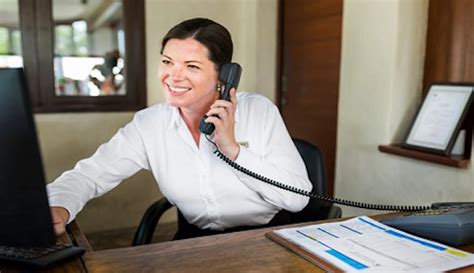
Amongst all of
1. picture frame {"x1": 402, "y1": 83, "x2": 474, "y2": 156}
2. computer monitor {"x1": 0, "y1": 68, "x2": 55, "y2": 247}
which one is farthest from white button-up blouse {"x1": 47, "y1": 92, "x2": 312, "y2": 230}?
picture frame {"x1": 402, "y1": 83, "x2": 474, "y2": 156}

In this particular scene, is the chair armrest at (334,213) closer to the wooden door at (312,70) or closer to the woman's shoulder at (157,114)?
the woman's shoulder at (157,114)

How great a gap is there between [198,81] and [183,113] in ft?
0.56

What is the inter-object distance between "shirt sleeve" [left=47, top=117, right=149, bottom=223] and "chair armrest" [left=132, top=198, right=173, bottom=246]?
0.14 meters

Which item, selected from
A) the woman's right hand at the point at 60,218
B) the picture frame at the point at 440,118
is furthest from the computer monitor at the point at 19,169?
the picture frame at the point at 440,118

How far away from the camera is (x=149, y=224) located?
1.50 m

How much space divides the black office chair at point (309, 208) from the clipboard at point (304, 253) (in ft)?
1.89

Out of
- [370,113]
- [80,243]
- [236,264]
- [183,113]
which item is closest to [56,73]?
[183,113]

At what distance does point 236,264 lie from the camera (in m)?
0.88

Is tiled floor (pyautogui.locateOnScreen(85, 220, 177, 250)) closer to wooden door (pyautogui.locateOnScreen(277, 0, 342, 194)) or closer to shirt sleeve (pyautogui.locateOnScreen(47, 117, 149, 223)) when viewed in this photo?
wooden door (pyautogui.locateOnScreen(277, 0, 342, 194))

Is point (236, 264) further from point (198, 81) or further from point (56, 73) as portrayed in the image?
point (56, 73)

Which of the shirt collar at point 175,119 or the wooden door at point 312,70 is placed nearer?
the shirt collar at point 175,119

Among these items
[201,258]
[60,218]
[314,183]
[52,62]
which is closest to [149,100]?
[52,62]

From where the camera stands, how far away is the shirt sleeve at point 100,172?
1.20 meters

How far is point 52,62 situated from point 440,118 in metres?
2.34
